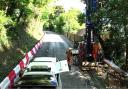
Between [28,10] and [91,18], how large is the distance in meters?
13.5

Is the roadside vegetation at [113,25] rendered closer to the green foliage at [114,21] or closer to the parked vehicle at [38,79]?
the green foliage at [114,21]

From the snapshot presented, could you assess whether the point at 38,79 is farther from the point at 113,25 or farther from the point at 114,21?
the point at 113,25

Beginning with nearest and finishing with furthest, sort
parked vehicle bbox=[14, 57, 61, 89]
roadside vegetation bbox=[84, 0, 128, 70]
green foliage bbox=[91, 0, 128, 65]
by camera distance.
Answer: parked vehicle bbox=[14, 57, 61, 89] < green foliage bbox=[91, 0, 128, 65] < roadside vegetation bbox=[84, 0, 128, 70]

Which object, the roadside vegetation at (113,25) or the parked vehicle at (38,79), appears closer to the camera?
the parked vehicle at (38,79)

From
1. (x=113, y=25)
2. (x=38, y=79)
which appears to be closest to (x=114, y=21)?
(x=113, y=25)

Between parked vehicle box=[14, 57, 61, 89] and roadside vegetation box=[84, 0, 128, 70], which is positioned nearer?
parked vehicle box=[14, 57, 61, 89]

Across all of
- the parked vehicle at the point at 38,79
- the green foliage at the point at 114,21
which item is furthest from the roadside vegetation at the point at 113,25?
the parked vehicle at the point at 38,79

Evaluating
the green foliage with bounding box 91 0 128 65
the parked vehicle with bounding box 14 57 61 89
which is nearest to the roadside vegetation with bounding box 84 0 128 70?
the green foliage with bounding box 91 0 128 65

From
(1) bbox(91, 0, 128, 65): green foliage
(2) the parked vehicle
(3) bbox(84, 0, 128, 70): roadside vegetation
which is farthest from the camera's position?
(3) bbox(84, 0, 128, 70): roadside vegetation

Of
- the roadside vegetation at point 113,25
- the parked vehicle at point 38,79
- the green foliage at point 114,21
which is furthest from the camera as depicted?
the roadside vegetation at point 113,25

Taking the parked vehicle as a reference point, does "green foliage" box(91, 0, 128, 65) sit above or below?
above

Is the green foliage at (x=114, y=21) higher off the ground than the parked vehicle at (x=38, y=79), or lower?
higher

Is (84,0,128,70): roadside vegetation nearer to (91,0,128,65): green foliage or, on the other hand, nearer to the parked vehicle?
(91,0,128,65): green foliage

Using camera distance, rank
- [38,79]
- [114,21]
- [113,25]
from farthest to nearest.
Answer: [113,25] < [114,21] < [38,79]
